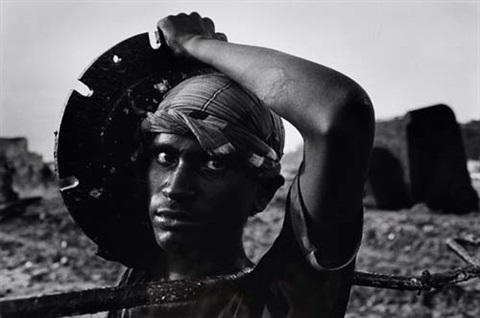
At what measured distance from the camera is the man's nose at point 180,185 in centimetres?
188

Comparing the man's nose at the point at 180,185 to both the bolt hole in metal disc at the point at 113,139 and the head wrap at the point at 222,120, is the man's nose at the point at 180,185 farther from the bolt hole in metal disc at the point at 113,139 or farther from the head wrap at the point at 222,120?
the bolt hole in metal disc at the point at 113,139

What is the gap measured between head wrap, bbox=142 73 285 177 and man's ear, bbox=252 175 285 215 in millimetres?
35

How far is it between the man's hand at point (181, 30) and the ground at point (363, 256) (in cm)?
479

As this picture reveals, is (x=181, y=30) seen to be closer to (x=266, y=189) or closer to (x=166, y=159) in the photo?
(x=166, y=159)

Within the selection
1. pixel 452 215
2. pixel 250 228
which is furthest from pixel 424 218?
pixel 250 228

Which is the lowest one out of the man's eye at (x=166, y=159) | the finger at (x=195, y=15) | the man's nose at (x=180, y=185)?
the man's nose at (x=180, y=185)

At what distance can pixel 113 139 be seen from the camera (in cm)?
211

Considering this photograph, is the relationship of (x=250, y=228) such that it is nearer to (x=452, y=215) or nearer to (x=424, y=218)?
(x=424, y=218)

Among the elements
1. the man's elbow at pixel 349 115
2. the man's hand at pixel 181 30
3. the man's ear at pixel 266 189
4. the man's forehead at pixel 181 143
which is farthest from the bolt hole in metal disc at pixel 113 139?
the man's elbow at pixel 349 115

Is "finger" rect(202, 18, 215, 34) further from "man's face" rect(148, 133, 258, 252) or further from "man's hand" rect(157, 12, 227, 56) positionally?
"man's face" rect(148, 133, 258, 252)

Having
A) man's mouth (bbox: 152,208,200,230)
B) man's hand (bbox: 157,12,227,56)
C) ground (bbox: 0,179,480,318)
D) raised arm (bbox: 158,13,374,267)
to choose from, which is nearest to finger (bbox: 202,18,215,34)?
man's hand (bbox: 157,12,227,56)

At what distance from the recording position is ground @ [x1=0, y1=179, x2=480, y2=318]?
7043 millimetres

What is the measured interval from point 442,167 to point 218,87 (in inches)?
390

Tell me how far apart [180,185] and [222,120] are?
0.83 feet
